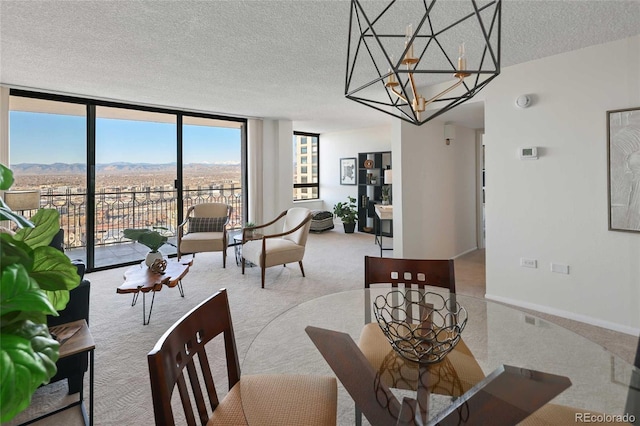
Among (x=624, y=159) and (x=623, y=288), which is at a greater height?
(x=624, y=159)

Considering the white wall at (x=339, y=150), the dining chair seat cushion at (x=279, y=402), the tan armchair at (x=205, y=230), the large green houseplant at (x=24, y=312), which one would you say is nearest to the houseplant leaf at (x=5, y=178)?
the large green houseplant at (x=24, y=312)

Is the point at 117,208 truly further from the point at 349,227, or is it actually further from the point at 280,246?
the point at 349,227

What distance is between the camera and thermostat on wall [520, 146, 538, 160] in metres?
3.31

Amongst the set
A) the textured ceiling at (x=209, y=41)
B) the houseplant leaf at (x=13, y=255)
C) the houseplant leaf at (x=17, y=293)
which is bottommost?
the houseplant leaf at (x=17, y=293)

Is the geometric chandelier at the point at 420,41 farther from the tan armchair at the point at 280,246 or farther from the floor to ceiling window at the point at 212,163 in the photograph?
the floor to ceiling window at the point at 212,163

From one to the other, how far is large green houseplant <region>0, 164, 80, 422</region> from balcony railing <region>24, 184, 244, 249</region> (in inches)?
176

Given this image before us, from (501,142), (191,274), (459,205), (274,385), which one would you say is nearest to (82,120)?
(191,274)

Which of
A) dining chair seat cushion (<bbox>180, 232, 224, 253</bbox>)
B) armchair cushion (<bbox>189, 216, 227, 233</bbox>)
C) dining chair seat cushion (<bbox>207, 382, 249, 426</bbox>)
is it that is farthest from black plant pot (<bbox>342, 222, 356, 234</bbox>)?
dining chair seat cushion (<bbox>207, 382, 249, 426</bbox>)

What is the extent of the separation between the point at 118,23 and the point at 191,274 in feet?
10.1

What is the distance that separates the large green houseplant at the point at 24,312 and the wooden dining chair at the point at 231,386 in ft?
1.59

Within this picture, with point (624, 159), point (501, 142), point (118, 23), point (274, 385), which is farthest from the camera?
point (501, 142)

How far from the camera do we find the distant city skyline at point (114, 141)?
4367 millimetres

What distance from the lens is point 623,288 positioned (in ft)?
9.49

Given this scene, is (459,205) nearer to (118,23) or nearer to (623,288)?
(623,288)
